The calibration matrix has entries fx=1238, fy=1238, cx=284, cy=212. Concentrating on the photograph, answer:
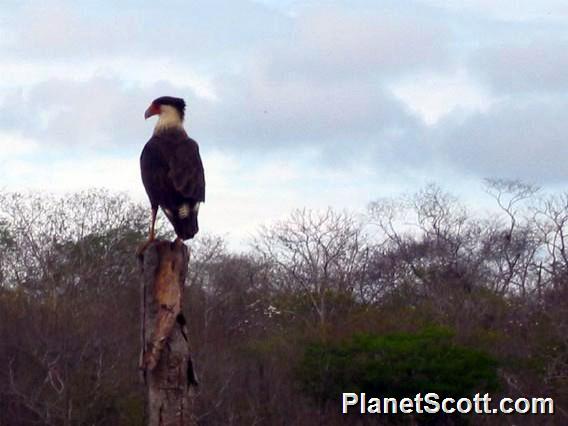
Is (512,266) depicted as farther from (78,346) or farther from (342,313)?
(78,346)

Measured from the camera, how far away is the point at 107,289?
3662 cm

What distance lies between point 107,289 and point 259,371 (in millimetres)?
6391

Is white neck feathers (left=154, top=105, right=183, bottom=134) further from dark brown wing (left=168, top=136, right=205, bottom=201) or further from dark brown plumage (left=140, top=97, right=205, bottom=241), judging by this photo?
dark brown wing (left=168, top=136, right=205, bottom=201)

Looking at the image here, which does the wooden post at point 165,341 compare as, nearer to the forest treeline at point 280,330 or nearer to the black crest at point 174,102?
the black crest at point 174,102

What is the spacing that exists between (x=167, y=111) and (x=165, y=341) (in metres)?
3.52

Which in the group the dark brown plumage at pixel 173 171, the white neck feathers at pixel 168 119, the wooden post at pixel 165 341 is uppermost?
the white neck feathers at pixel 168 119

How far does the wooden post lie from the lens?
22.4 ft

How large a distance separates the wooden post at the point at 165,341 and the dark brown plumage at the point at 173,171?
1261 mm

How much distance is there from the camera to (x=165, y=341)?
6.94m

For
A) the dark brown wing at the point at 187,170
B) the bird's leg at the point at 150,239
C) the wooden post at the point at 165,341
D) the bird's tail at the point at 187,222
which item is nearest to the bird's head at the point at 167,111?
the dark brown wing at the point at 187,170

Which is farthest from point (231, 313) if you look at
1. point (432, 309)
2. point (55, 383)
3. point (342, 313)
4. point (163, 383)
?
point (163, 383)

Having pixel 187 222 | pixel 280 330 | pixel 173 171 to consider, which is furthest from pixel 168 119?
pixel 280 330

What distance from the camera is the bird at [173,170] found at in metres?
8.90

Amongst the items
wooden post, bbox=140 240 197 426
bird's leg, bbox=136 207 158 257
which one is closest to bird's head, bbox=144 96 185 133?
bird's leg, bbox=136 207 158 257
